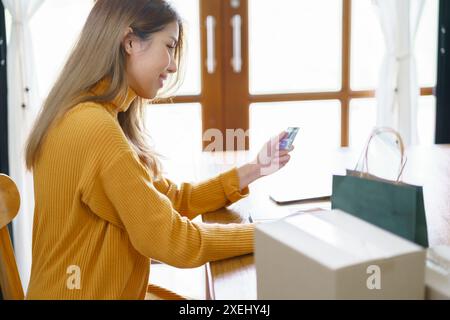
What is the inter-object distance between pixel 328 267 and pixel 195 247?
0.49 metres

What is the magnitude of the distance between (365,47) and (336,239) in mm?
2391

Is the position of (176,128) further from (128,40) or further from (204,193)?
(128,40)

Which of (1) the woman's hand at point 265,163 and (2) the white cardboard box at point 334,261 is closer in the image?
(2) the white cardboard box at point 334,261

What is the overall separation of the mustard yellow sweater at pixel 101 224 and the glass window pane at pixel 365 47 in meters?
1.97

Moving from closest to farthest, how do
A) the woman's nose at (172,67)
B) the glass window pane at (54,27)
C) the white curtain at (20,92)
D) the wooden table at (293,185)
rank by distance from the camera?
the wooden table at (293,185)
the woman's nose at (172,67)
the white curtain at (20,92)
the glass window pane at (54,27)

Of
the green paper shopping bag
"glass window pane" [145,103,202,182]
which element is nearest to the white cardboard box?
the green paper shopping bag

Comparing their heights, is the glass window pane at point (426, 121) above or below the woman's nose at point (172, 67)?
below

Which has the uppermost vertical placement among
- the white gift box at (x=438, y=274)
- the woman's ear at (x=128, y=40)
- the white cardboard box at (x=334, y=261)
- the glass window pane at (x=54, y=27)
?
the glass window pane at (x=54, y=27)

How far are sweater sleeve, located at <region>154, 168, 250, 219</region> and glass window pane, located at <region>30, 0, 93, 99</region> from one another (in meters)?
1.46

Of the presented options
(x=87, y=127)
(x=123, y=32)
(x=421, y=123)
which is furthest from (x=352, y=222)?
(x=421, y=123)

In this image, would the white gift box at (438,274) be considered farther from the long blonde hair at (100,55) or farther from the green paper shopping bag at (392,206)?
the long blonde hair at (100,55)

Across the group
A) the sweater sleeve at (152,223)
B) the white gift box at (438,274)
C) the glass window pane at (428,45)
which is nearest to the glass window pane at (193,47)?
the glass window pane at (428,45)

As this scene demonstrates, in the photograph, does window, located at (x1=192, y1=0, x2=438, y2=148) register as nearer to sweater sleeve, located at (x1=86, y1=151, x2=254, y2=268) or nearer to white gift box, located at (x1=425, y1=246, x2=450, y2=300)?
sweater sleeve, located at (x1=86, y1=151, x2=254, y2=268)

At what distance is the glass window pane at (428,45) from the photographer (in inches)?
119
